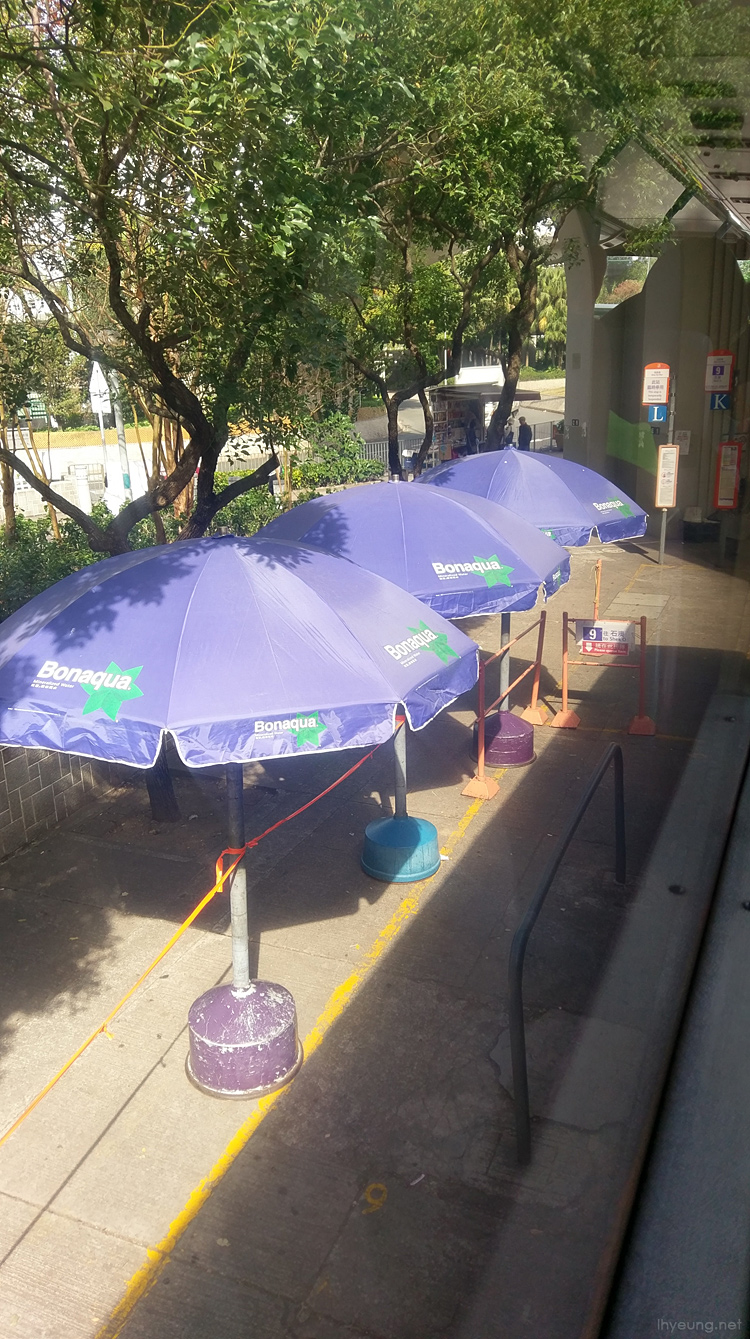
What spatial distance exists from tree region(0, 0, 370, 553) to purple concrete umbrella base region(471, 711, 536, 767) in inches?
119

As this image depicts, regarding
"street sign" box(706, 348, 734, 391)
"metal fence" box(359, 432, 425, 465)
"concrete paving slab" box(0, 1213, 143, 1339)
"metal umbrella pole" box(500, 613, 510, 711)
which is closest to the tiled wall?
"concrete paving slab" box(0, 1213, 143, 1339)

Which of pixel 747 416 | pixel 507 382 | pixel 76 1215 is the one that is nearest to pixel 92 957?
pixel 76 1215

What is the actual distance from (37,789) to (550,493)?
5280 millimetres

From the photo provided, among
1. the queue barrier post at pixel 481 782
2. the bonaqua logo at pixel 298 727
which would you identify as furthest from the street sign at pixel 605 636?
the bonaqua logo at pixel 298 727

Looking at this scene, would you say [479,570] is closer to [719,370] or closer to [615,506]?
[615,506]

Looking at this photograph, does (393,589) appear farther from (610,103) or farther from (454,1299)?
(610,103)

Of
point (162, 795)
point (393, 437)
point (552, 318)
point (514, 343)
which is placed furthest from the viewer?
point (552, 318)

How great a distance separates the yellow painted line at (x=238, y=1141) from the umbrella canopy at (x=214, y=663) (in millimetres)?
1811

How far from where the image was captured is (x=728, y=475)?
18422mm

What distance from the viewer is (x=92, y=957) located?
581 cm

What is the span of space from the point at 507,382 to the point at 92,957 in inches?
549

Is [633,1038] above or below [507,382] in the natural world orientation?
below

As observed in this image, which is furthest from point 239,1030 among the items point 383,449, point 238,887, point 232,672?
point 383,449

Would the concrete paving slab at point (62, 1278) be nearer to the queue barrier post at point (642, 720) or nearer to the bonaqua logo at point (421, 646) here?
the bonaqua logo at point (421, 646)
